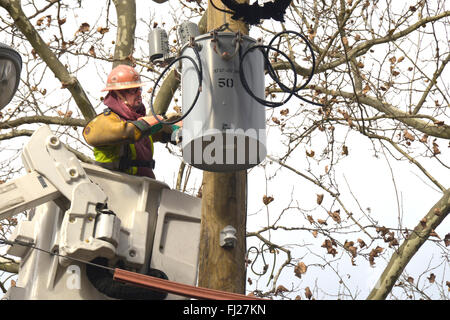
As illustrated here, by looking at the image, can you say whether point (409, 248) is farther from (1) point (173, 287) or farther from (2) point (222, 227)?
(1) point (173, 287)

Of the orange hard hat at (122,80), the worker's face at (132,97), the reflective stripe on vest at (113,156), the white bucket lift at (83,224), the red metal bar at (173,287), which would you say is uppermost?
the orange hard hat at (122,80)

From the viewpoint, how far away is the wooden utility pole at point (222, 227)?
15.5 ft

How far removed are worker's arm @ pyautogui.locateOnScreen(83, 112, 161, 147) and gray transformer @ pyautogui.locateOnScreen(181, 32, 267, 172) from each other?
31cm

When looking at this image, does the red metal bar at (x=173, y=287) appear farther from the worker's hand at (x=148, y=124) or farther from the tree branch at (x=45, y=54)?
the tree branch at (x=45, y=54)

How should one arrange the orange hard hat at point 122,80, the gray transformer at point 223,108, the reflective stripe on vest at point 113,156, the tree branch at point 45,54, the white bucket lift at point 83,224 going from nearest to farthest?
the white bucket lift at point 83,224, the gray transformer at point 223,108, the reflective stripe on vest at point 113,156, the orange hard hat at point 122,80, the tree branch at point 45,54

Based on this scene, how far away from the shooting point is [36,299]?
425 cm

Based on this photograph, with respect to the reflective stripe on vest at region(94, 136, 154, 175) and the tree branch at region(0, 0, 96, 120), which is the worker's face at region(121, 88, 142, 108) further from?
the tree branch at region(0, 0, 96, 120)

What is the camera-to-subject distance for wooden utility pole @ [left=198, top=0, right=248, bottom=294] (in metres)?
4.73

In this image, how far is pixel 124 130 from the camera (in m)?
4.74

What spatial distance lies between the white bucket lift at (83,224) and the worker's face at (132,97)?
64 centimetres

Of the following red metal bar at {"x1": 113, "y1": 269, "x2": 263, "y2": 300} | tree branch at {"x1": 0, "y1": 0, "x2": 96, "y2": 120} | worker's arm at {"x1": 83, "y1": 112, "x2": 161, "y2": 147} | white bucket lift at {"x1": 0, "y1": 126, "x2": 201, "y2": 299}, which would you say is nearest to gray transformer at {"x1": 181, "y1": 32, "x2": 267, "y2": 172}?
worker's arm at {"x1": 83, "y1": 112, "x2": 161, "y2": 147}

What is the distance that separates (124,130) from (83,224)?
0.76 m

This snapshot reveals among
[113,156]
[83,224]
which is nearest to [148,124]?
[113,156]

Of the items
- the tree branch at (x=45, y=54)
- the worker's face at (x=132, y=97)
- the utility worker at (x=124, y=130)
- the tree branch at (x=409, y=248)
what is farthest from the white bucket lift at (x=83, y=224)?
the tree branch at (x=409, y=248)
